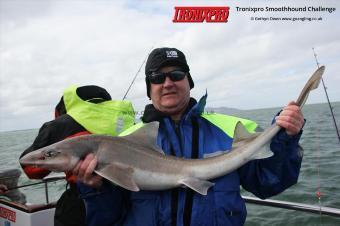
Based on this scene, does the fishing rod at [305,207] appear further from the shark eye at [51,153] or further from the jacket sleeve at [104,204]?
the shark eye at [51,153]

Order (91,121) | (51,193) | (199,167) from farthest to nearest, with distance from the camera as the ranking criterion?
(51,193) < (91,121) < (199,167)

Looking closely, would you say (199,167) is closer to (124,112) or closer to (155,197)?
(155,197)

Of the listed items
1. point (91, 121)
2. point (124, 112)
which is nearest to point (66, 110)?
point (91, 121)

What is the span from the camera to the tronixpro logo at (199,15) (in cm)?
997

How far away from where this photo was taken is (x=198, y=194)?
10.5ft

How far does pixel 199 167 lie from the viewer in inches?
129

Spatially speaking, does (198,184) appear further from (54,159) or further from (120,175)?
(54,159)

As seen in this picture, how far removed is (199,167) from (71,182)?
1505 mm

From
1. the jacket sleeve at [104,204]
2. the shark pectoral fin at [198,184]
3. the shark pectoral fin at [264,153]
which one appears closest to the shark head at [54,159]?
the jacket sleeve at [104,204]

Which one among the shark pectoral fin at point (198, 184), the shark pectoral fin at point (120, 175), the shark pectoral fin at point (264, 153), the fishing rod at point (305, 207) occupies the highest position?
the shark pectoral fin at point (264, 153)

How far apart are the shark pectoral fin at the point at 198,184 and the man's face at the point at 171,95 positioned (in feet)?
2.50

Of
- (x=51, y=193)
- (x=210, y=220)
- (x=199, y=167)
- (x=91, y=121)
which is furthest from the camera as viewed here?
(x=51, y=193)

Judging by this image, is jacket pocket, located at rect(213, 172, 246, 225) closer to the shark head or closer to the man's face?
the man's face

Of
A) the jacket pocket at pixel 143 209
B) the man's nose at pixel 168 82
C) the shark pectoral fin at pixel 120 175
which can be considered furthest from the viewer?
the man's nose at pixel 168 82
